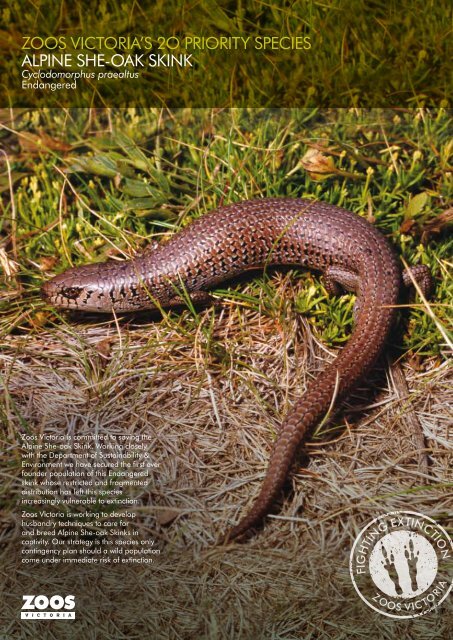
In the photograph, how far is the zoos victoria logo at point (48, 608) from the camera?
321 cm

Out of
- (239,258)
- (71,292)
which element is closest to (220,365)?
(239,258)

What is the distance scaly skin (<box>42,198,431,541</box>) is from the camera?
402cm

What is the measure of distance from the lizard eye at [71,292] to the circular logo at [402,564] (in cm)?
199

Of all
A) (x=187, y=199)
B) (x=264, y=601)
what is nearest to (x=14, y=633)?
(x=264, y=601)

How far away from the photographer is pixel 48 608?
10.6 feet

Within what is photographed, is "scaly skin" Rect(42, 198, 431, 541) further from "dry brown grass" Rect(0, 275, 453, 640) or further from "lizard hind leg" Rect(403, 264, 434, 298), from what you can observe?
"dry brown grass" Rect(0, 275, 453, 640)

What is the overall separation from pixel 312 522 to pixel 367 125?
243 cm

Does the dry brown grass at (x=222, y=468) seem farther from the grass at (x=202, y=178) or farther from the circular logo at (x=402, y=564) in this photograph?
the grass at (x=202, y=178)

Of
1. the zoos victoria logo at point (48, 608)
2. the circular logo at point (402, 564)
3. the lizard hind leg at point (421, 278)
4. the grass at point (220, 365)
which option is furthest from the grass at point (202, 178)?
the zoos victoria logo at point (48, 608)

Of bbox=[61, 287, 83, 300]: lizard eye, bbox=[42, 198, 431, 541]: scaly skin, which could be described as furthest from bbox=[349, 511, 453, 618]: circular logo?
bbox=[61, 287, 83, 300]: lizard eye

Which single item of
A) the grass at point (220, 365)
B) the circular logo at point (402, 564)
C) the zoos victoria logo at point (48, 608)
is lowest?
the zoos victoria logo at point (48, 608)

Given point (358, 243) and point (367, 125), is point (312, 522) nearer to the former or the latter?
point (358, 243)

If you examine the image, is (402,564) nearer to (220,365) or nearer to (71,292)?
(220,365)

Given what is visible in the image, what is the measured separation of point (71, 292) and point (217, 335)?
862 mm
